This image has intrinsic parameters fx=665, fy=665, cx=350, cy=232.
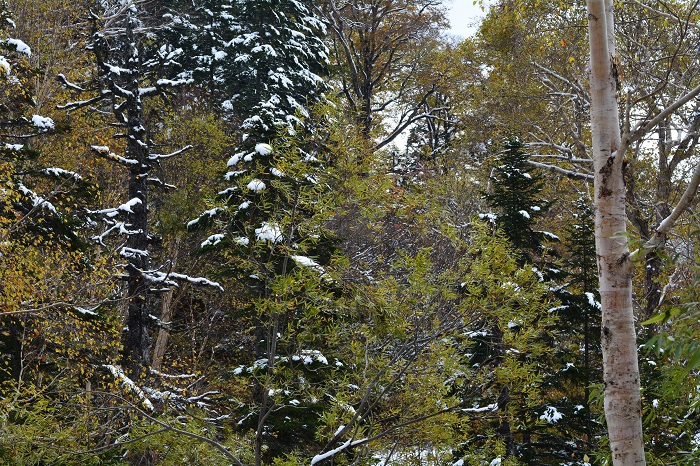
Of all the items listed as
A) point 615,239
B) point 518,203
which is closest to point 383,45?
point 518,203

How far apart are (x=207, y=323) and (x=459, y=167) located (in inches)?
354

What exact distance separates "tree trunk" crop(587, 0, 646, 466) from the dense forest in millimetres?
15

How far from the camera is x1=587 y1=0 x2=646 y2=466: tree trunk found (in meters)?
3.82

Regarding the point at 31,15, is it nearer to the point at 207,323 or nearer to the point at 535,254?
the point at 207,323

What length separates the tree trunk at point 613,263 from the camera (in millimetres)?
3820

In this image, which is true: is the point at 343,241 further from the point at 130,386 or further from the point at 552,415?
the point at 552,415

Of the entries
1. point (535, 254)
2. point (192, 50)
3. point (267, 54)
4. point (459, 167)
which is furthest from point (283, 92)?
point (535, 254)

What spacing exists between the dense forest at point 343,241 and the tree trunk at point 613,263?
0.05 ft

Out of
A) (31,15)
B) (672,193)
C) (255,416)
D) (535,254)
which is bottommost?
(255,416)

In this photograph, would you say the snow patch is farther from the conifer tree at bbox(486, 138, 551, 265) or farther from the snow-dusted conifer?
the snow-dusted conifer

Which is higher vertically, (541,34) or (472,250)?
(541,34)

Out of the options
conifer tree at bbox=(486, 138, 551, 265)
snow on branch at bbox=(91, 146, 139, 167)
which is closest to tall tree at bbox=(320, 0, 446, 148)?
conifer tree at bbox=(486, 138, 551, 265)

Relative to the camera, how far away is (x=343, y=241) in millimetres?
10758

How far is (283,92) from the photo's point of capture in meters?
17.1
